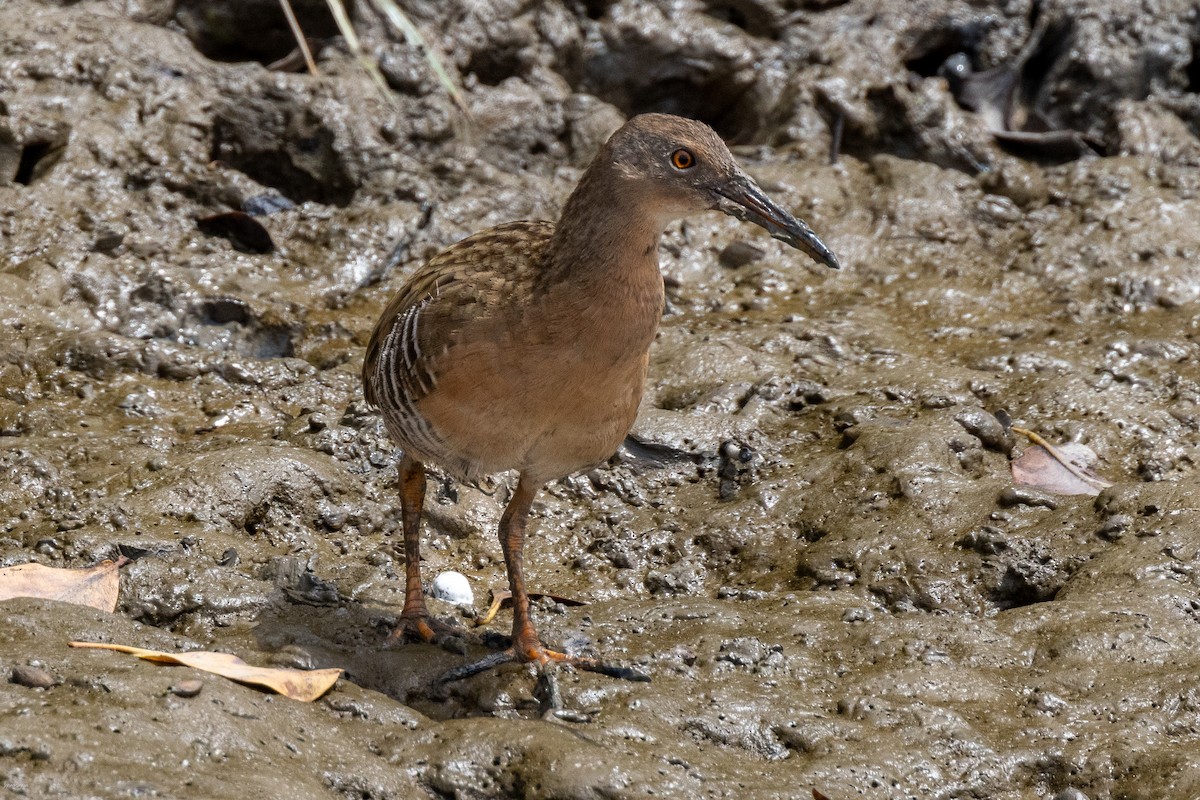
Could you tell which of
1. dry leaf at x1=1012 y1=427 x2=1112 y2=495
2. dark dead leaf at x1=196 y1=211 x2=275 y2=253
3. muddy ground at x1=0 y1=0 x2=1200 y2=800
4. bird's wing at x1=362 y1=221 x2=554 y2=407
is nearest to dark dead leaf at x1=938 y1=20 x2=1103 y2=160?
muddy ground at x1=0 y1=0 x2=1200 y2=800

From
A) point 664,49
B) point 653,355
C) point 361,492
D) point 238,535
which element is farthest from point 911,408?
point 664,49

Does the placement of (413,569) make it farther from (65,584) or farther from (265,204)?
(265,204)

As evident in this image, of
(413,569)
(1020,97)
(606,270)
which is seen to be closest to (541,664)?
(413,569)

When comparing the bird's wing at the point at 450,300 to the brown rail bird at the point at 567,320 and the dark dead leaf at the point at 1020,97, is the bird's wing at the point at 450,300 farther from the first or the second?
the dark dead leaf at the point at 1020,97

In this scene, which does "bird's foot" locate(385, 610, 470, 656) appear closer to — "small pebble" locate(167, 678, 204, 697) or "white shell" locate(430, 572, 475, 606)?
"white shell" locate(430, 572, 475, 606)

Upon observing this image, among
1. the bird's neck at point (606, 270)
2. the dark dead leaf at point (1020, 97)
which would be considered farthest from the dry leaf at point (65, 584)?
the dark dead leaf at point (1020, 97)

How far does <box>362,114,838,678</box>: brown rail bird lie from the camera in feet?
12.7

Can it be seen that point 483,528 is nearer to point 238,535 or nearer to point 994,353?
point 238,535

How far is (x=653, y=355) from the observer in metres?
5.99

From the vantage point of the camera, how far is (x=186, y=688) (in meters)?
3.33

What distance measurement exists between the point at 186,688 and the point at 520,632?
3.70 ft

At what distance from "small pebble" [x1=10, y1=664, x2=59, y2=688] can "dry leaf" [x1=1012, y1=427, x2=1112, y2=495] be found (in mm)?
3365

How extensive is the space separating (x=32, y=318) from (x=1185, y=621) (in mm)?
4442

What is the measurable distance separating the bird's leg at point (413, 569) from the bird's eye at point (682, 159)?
135cm
